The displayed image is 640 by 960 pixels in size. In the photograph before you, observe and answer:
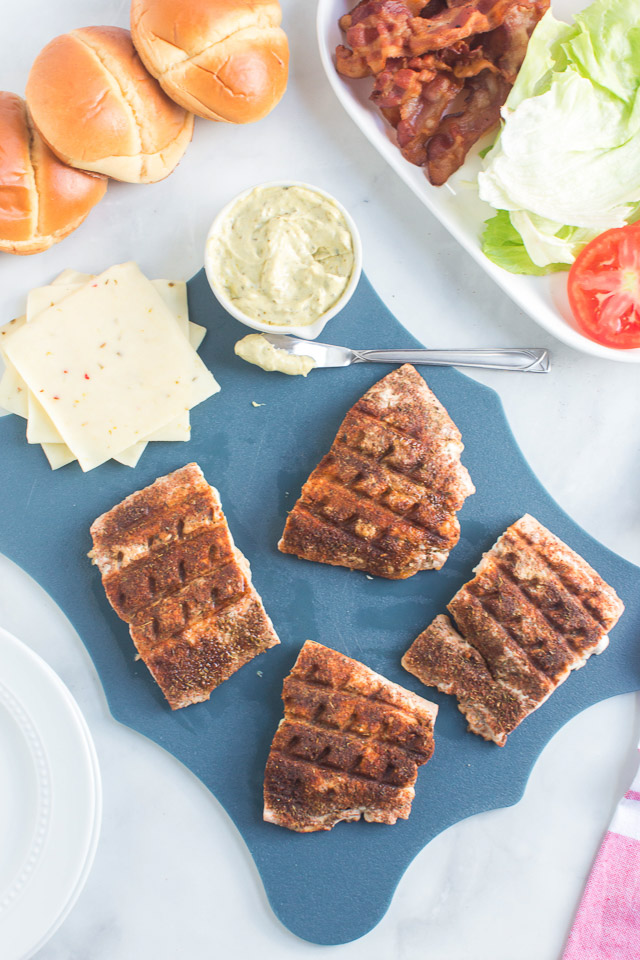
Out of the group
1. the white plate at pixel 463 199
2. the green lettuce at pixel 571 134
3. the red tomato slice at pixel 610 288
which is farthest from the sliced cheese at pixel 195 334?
the red tomato slice at pixel 610 288

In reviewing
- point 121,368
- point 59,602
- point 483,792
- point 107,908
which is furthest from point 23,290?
point 483,792

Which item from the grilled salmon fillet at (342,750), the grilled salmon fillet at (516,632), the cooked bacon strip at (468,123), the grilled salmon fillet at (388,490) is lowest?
the grilled salmon fillet at (342,750)

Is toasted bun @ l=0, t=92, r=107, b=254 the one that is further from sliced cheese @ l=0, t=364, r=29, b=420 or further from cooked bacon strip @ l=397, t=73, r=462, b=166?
cooked bacon strip @ l=397, t=73, r=462, b=166

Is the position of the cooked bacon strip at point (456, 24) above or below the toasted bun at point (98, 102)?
above

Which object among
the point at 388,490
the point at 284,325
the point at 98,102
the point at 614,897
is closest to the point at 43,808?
the point at 388,490

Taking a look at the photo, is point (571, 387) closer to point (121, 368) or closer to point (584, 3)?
point (584, 3)

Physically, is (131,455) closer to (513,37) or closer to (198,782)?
(198,782)

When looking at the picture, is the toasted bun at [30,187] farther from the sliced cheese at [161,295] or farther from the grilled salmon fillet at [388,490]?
the grilled salmon fillet at [388,490]
